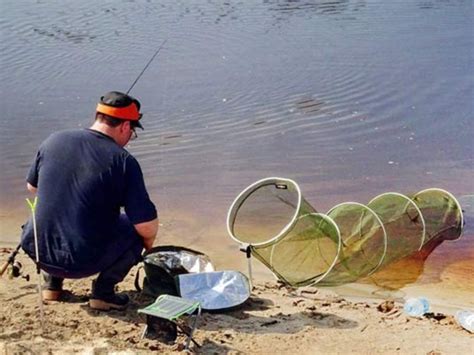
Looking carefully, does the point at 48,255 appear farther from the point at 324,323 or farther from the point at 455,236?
the point at 455,236

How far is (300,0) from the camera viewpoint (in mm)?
18359

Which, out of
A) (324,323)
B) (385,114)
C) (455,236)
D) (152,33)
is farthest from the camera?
(152,33)

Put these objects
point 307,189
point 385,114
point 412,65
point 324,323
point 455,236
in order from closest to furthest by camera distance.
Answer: point 324,323 < point 455,236 < point 307,189 < point 385,114 < point 412,65

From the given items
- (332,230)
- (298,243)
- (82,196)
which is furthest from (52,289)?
(332,230)

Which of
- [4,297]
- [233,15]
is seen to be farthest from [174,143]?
[233,15]

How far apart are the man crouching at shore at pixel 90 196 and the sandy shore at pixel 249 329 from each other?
32 cm

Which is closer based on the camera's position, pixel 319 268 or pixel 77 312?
pixel 77 312

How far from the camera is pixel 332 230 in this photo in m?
5.62

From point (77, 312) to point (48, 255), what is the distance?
42 centimetres

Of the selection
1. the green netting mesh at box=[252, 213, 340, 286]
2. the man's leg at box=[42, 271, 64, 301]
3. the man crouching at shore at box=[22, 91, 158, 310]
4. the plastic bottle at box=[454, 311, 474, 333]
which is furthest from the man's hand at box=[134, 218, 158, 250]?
the plastic bottle at box=[454, 311, 474, 333]

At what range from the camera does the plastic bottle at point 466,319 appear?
464 centimetres

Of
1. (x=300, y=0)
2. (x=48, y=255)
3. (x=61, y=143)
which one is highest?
(x=61, y=143)

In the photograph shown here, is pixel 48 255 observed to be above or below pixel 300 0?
above

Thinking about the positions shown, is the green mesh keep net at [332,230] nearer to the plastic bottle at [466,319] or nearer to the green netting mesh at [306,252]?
the green netting mesh at [306,252]
